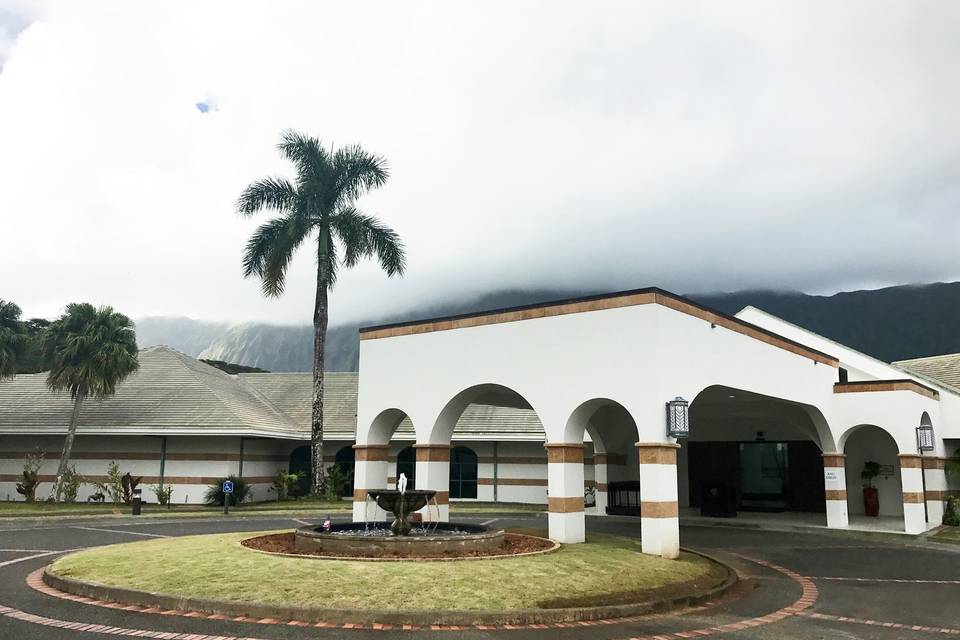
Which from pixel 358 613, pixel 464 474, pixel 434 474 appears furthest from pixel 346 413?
pixel 358 613

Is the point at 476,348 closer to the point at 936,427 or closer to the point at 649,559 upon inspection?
the point at 649,559

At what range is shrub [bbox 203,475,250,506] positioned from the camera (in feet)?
95.7

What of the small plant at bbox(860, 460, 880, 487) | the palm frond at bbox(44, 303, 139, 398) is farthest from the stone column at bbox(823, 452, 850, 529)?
the palm frond at bbox(44, 303, 139, 398)

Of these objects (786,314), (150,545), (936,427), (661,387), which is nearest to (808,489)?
(936,427)

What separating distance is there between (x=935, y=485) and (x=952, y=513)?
3.19 ft

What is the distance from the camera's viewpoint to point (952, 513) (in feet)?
77.5

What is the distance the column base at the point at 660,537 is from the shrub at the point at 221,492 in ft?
63.3

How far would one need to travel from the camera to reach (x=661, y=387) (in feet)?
47.3

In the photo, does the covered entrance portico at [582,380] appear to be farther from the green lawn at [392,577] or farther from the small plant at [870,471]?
the small plant at [870,471]

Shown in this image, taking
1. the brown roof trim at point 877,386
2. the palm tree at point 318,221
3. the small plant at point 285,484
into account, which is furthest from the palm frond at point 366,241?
the brown roof trim at point 877,386

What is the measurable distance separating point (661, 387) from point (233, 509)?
62.5 ft

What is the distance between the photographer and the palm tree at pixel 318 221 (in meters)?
32.7

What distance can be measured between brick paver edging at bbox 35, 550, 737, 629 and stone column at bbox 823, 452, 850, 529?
45.5 feet

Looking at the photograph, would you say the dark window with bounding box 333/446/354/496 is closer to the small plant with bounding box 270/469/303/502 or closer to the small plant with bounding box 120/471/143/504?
the small plant with bounding box 270/469/303/502
